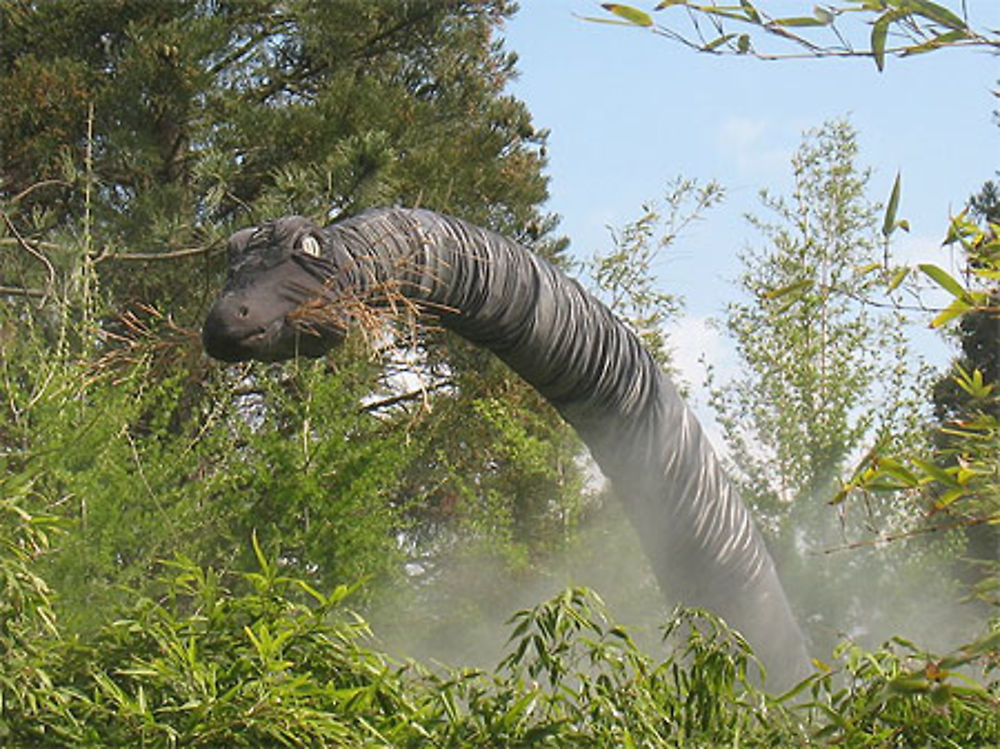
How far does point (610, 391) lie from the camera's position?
2.51 metres

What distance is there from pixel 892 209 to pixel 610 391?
1442 mm

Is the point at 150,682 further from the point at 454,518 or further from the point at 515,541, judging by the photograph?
the point at 454,518

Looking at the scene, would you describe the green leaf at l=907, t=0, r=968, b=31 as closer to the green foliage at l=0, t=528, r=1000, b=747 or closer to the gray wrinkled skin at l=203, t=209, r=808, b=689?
the green foliage at l=0, t=528, r=1000, b=747

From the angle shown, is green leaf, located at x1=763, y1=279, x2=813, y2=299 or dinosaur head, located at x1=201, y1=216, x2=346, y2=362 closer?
green leaf, located at x1=763, y1=279, x2=813, y2=299

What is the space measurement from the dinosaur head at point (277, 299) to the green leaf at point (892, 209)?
1.09 metres

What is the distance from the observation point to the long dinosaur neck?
88.9 inches

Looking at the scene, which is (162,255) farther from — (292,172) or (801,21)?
(801,21)

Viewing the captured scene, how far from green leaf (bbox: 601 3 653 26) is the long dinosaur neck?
1121 mm

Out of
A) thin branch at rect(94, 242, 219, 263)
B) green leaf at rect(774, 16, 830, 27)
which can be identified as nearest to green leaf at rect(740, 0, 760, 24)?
green leaf at rect(774, 16, 830, 27)

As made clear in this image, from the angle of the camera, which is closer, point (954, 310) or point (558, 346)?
point (954, 310)

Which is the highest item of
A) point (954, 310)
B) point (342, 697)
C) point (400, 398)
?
point (400, 398)

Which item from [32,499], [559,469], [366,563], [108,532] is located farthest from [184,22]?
[32,499]

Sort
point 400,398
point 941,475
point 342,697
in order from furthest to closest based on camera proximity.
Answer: point 400,398
point 342,697
point 941,475

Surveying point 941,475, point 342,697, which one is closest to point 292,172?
point 342,697
